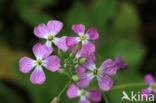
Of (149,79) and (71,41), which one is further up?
(71,41)

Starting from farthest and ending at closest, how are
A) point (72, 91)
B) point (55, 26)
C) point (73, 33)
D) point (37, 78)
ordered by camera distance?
point (73, 33), point (72, 91), point (55, 26), point (37, 78)

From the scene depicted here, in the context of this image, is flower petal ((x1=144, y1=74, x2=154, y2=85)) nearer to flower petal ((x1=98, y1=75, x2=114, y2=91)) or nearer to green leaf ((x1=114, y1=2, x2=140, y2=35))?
flower petal ((x1=98, y1=75, x2=114, y2=91))

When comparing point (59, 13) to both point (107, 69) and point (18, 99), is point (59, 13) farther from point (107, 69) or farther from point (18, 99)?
point (107, 69)

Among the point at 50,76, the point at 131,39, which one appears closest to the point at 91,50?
the point at 50,76

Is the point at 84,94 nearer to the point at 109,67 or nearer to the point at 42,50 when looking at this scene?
the point at 109,67

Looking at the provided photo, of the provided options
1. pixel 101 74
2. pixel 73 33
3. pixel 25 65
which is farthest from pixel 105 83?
pixel 73 33

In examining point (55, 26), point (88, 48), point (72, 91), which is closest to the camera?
point (88, 48)

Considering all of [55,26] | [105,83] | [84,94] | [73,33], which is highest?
[55,26]

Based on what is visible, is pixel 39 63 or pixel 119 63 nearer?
pixel 39 63

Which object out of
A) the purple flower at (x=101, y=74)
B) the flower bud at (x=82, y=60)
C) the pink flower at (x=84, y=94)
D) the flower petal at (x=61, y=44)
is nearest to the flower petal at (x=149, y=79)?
the pink flower at (x=84, y=94)
